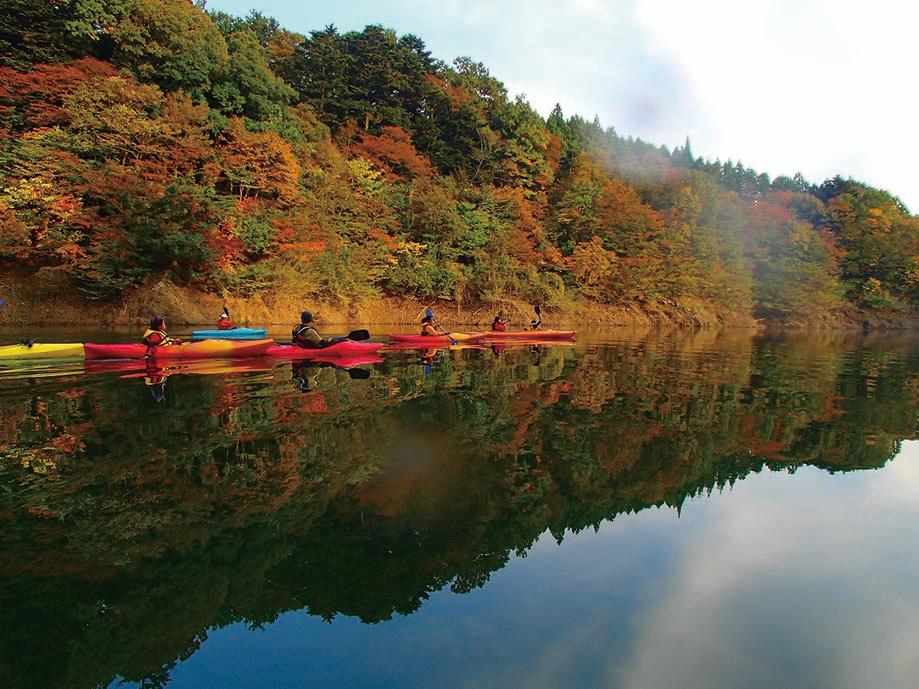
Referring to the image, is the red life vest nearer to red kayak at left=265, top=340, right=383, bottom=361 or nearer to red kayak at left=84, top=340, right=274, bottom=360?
red kayak at left=84, top=340, right=274, bottom=360

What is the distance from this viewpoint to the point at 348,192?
31438 millimetres

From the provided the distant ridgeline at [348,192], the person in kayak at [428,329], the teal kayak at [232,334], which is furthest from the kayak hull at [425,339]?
the distant ridgeline at [348,192]

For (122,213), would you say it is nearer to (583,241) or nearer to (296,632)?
(296,632)

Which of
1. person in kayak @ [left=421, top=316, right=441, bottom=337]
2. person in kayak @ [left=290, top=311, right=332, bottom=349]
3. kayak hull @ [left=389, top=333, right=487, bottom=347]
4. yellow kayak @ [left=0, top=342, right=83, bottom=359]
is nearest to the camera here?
yellow kayak @ [left=0, top=342, right=83, bottom=359]

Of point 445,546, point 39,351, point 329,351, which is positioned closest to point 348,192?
point 329,351

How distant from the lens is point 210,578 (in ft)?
11.0

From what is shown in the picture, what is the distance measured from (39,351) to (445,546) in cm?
1165

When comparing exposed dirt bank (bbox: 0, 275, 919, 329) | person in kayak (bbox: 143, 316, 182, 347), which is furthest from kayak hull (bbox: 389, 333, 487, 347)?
exposed dirt bank (bbox: 0, 275, 919, 329)

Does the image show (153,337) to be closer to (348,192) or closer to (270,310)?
(270,310)

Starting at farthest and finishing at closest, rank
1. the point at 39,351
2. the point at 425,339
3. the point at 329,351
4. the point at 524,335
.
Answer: the point at 524,335, the point at 425,339, the point at 329,351, the point at 39,351

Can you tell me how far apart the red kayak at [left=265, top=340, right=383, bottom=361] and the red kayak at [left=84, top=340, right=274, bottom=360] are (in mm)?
289

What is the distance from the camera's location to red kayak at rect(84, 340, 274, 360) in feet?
37.1

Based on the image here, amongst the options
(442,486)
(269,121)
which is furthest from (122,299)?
(442,486)

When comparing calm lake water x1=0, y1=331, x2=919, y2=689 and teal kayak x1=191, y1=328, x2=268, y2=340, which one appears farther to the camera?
teal kayak x1=191, y1=328, x2=268, y2=340
